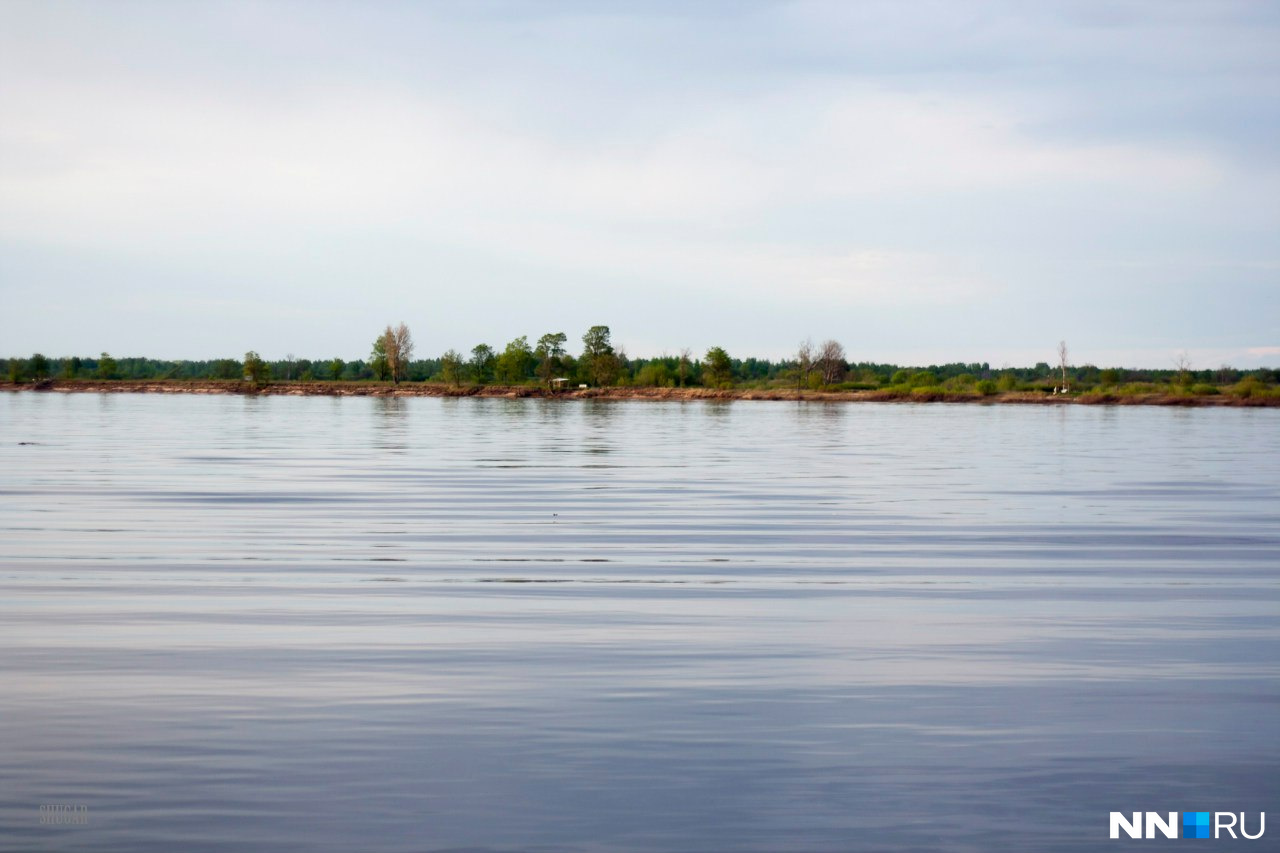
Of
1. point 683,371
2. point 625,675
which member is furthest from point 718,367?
point 625,675

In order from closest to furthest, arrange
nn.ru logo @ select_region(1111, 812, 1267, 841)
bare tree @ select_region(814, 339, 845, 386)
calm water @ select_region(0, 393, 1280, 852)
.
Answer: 1. nn.ru logo @ select_region(1111, 812, 1267, 841)
2. calm water @ select_region(0, 393, 1280, 852)
3. bare tree @ select_region(814, 339, 845, 386)

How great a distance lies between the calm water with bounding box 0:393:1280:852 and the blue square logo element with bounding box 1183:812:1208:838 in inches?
3.6

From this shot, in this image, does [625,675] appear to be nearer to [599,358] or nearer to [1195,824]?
[1195,824]

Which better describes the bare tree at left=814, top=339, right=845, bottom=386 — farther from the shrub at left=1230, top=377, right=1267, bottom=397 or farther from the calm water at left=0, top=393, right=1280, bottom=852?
the calm water at left=0, top=393, right=1280, bottom=852

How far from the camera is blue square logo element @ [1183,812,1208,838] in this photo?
6316 millimetres

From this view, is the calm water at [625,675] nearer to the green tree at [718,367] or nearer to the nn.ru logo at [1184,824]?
the nn.ru logo at [1184,824]

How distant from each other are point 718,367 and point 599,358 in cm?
1946

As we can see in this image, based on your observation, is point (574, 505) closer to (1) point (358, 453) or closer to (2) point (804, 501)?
(2) point (804, 501)

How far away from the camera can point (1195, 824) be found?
640 centimetres

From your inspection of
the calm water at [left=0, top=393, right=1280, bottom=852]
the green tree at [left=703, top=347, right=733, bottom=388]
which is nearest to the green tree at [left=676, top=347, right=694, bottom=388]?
the green tree at [left=703, top=347, right=733, bottom=388]

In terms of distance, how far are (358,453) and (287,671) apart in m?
30.6

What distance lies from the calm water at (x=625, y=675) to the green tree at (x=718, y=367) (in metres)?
161

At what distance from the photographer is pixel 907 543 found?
17.4 m

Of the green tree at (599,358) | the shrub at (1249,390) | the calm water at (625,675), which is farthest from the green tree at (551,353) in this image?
the calm water at (625,675)
